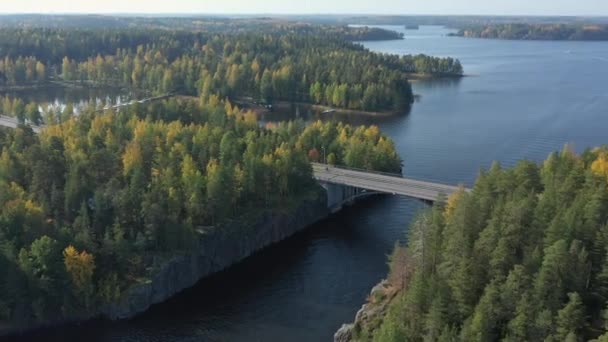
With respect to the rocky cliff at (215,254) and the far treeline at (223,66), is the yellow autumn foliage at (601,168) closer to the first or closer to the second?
the rocky cliff at (215,254)

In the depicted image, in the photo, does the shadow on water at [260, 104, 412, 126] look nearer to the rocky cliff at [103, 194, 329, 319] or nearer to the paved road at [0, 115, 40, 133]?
the paved road at [0, 115, 40, 133]

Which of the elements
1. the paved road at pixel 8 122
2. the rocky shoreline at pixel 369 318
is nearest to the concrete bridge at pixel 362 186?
the rocky shoreline at pixel 369 318

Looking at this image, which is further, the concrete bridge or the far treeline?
the far treeline

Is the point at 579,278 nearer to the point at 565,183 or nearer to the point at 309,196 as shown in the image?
the point at 565,183

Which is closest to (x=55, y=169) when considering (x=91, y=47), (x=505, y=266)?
(x=505, y=266)

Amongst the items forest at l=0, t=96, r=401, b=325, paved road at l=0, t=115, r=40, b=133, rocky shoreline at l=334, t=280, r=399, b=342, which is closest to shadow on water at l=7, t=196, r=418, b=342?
forest at l=0, t=96, r=401, b=325

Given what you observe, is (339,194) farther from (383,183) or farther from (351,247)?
(351,247)

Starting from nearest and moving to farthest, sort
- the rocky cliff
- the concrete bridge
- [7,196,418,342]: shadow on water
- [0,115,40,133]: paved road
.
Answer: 1. [7,196,418,342]: shadow on water
2. the rocky cliff
3. the concrete bridge
4. [0,115,40,133]: paved road
